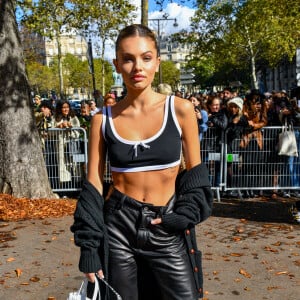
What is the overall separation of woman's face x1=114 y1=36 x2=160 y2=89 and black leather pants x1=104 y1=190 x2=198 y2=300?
575 millimetres

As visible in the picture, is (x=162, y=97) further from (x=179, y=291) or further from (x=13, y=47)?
(x=13, y=47)

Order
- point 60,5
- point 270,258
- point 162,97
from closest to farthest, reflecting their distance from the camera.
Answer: point 162,97
point 270,258
point 60,5

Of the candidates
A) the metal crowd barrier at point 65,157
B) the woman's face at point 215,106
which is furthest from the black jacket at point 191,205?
the woman's face at point 215,106

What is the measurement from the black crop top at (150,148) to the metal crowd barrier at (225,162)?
6.03 meters

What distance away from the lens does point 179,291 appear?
2352 mm

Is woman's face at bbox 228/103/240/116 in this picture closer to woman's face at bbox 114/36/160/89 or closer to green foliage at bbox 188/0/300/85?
woman's face at bbox 114/36/160/89

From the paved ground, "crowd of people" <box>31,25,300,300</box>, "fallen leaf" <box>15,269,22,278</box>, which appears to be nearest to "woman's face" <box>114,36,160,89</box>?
"crowd of people" <box>31,25,300,300</box>

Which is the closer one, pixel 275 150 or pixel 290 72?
pixel 275 150

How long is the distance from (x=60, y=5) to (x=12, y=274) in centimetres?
1938

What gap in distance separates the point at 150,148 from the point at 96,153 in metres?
0.29

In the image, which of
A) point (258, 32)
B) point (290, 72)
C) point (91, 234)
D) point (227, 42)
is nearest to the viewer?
point (91, 234)

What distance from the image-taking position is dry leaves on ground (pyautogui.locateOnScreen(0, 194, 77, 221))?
699 cm

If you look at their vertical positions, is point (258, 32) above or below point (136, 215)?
above

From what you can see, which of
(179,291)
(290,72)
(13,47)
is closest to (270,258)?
(179,291)
